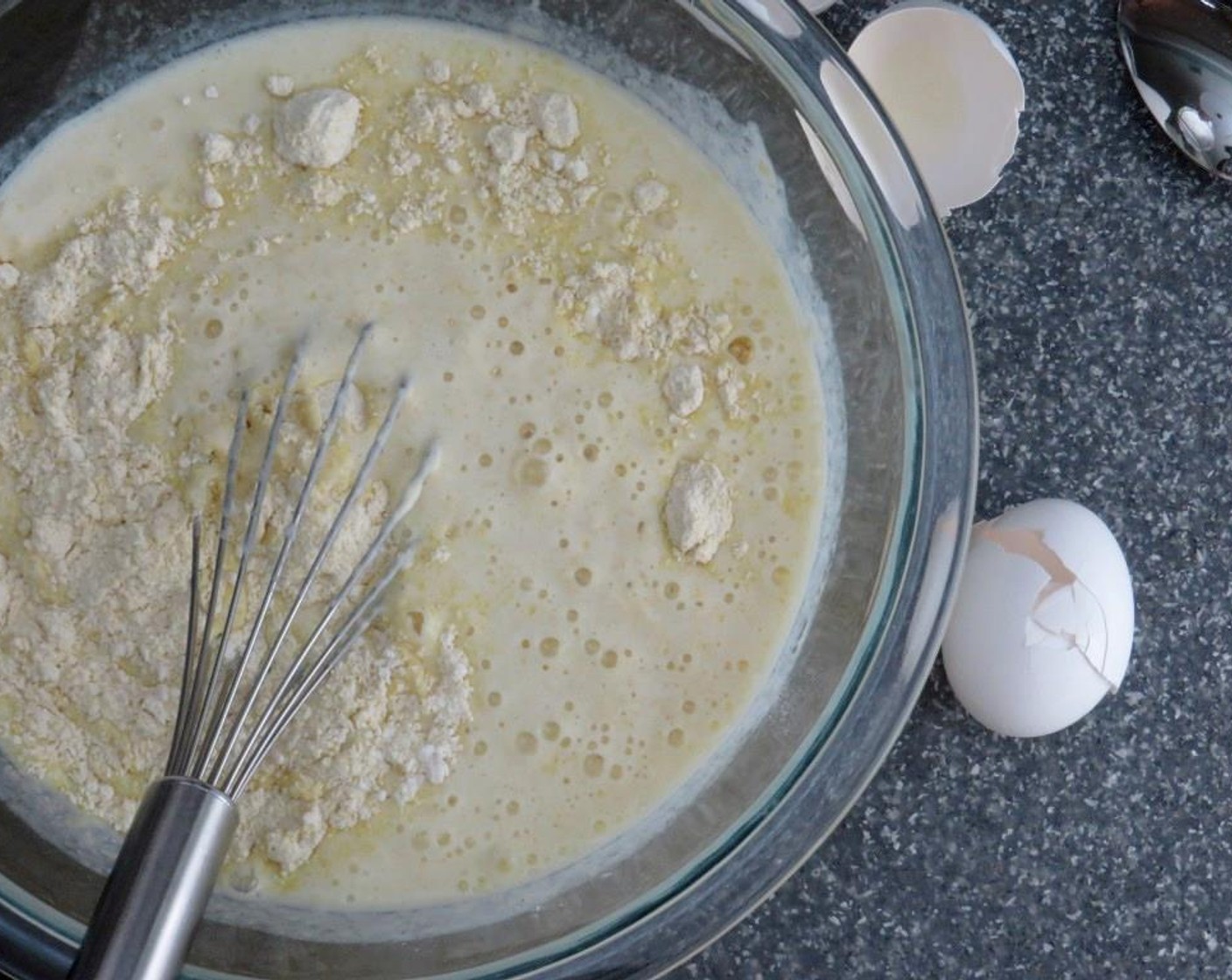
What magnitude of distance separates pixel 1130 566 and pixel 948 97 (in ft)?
1.21

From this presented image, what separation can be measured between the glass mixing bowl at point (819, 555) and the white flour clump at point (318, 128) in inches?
3.3

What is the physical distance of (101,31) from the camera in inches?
37.5

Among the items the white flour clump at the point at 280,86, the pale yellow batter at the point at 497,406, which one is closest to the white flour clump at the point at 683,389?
the pale yellow batter at the point at 497,406

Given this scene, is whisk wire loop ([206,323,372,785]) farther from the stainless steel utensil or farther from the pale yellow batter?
the stainless steel utensil

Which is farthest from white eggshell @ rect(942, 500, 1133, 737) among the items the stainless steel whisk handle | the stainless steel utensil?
the stainless steel whisk handle

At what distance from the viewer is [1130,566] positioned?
39.0 inches

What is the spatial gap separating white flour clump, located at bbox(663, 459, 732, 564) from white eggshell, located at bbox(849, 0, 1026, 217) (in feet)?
0.87

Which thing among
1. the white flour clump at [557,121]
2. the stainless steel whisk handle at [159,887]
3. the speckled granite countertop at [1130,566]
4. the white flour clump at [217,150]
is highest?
the white flour clump at [217,150]

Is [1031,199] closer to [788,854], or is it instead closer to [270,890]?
[788,854]

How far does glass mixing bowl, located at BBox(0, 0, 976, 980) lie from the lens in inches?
34.4

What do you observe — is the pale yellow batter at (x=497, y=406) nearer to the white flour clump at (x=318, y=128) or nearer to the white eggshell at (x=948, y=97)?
the white flour clump at (x=318, y=128)

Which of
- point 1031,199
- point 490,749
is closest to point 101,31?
point 490,749

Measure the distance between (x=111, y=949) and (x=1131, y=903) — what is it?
712 millimetres

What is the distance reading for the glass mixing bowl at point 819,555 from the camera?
0.87 meters
